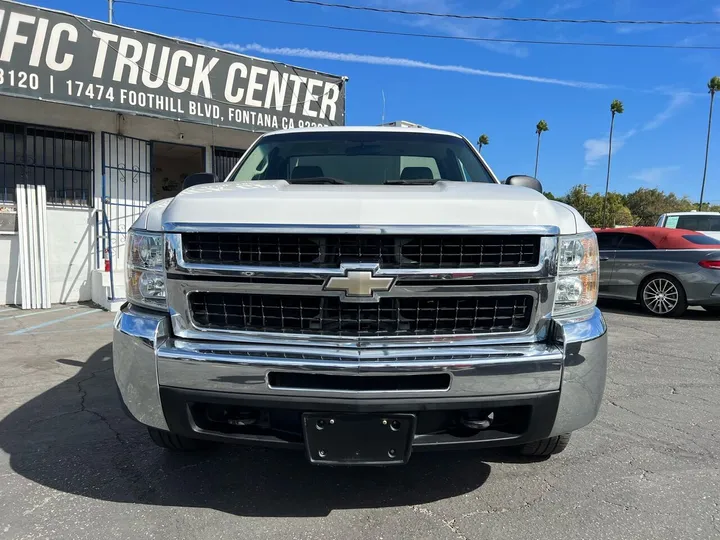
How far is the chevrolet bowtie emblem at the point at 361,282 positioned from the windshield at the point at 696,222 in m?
11.7

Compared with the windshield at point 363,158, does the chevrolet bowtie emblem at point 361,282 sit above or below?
below

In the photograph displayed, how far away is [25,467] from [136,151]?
773cm

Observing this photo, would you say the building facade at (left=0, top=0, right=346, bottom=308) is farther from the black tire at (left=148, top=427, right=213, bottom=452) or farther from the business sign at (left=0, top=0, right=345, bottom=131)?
the black tire at (left=148, top=427, right=213, bottom=452)

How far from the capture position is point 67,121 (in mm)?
8570

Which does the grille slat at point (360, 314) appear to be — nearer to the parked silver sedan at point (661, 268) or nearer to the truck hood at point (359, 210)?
the truck hood at point (359, 210)

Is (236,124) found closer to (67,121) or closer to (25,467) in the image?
(67,121)

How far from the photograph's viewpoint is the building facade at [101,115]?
7.33 meters

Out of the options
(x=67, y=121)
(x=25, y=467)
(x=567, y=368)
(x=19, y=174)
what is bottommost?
(x=25, y=467)

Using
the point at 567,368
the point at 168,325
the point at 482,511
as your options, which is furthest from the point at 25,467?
the point at 567,368

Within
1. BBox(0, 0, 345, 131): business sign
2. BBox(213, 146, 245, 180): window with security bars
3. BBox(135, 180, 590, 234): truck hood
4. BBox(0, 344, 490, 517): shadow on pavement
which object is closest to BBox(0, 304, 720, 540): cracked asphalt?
BBox(0, 344, 490, 517): shadow on pavement

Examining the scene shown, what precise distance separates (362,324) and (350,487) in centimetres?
95

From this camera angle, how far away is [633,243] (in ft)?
28.2

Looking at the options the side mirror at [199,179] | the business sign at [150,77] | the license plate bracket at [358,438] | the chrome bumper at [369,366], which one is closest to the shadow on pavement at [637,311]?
the business sign at [150,77]

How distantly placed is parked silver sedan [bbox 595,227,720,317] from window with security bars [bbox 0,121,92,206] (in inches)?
352
